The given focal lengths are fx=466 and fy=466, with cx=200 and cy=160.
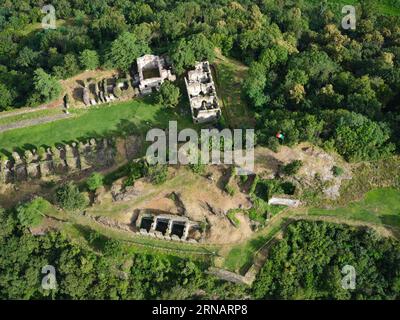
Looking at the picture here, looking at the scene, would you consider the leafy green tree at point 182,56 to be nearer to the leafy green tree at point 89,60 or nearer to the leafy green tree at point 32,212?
the leafy green tree at point 89,60

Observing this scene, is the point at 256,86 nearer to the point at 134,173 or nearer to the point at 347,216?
the point at 134,173

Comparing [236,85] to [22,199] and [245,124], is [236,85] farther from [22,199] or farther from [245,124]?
[22,199]

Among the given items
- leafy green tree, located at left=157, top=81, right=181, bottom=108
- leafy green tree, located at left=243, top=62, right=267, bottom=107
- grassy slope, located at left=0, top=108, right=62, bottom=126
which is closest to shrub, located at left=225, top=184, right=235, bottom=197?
leafy green tree, located at left=243, top=62, right=267, bottom=107

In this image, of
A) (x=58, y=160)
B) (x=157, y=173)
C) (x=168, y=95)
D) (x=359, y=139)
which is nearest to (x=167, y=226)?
(x=157, y=173)

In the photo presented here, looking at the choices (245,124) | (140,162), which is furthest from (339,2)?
(140,162)

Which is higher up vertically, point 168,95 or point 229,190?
point 168,95

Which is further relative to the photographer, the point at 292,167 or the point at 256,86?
the point at 256,86
